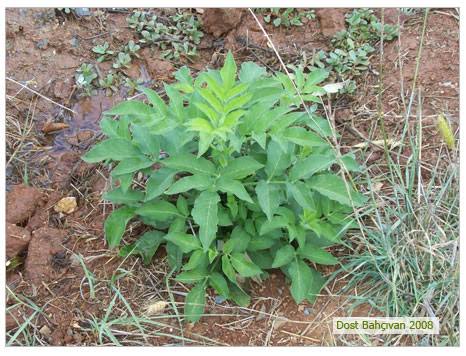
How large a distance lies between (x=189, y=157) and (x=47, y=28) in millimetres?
1487

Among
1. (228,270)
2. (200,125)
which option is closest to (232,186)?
(200,125)

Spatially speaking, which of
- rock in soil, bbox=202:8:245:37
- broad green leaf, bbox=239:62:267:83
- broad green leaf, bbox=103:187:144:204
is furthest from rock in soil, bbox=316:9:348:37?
broad green leaf, bbox=103:187:144:204

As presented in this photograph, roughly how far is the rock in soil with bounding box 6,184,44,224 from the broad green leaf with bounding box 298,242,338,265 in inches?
46.4

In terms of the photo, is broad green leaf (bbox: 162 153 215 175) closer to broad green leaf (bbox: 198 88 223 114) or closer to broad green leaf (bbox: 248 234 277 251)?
broad green leaf (bbox: 198 88 223 114)

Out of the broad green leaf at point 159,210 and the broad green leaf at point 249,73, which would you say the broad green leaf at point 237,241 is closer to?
the broad green leaf at point 159,210

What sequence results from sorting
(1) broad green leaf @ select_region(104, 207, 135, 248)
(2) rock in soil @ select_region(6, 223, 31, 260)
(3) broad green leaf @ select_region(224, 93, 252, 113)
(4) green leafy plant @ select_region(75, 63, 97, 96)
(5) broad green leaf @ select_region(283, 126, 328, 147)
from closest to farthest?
(3) broad green leaf @ select_region(224, 93, 252, 113), (5) broad green leaf @ select_region(283, 126, 328, 147), (1) broad green leaf @ select_region(104, 207, 135, 248), (2) rock in soil @ select_region(6, 223, 31, 260), (4) green leafy plant @ select_region(75, 63, 97, 96)

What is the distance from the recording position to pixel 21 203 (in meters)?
2.94

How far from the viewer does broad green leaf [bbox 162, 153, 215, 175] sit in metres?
2.43

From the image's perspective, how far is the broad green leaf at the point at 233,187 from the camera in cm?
237

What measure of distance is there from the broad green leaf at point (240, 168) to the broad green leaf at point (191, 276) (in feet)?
1.44

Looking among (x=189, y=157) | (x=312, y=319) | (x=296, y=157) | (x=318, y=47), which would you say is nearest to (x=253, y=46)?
(x=318, y=47)

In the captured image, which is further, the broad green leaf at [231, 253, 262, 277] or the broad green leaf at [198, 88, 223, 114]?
the broad green leaf at [231, 253, 262, 277]

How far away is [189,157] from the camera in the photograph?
7.98 feet

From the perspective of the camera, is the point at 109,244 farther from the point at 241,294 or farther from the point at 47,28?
the point at 47,28
